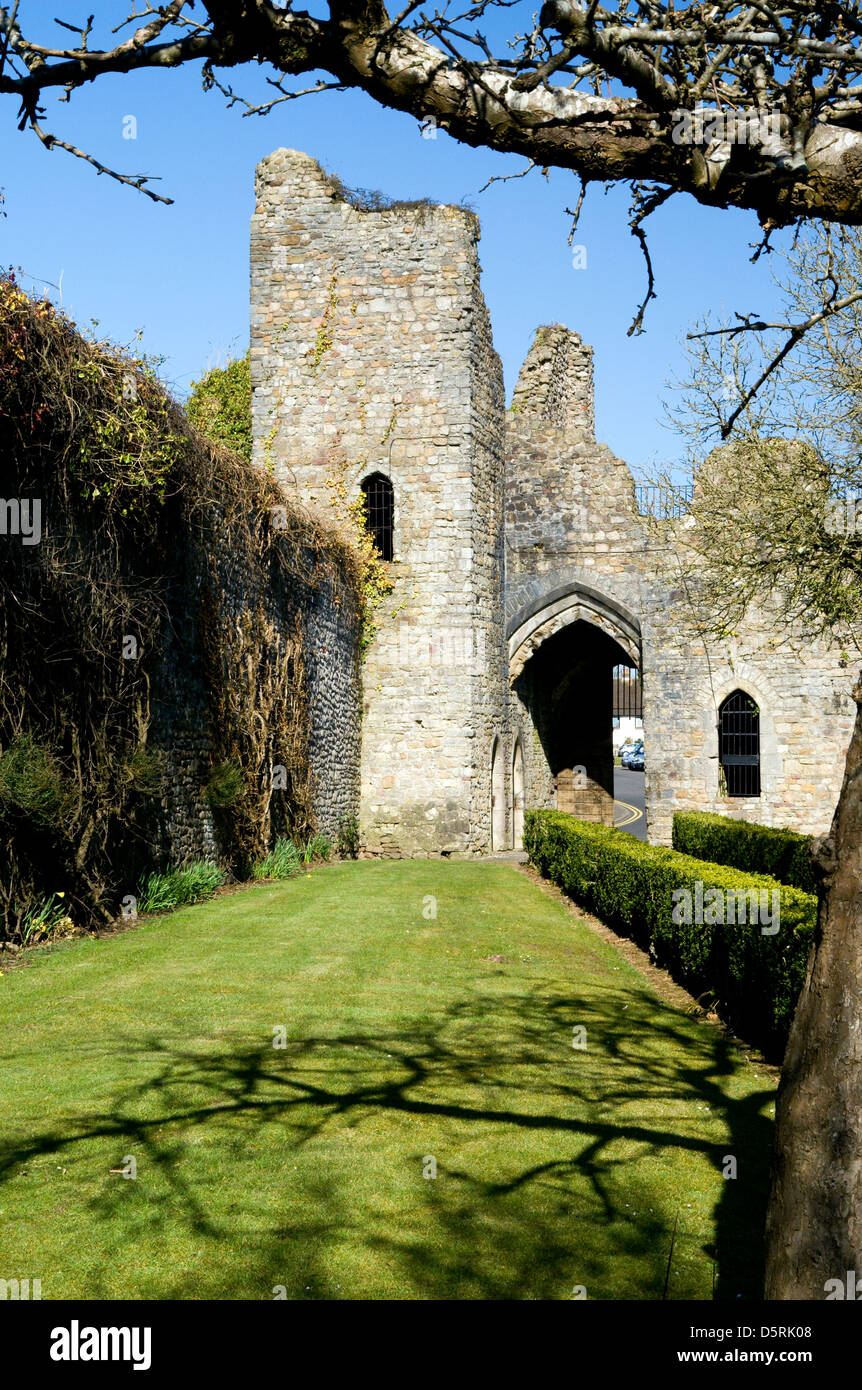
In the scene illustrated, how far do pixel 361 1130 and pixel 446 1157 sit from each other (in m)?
0.47

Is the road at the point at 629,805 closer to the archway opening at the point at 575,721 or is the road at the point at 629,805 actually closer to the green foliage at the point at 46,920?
the archway opening at the point at 575,721

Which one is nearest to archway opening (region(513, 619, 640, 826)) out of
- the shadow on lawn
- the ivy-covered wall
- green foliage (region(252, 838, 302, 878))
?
green foliage (region(252, 838, 302, 878))

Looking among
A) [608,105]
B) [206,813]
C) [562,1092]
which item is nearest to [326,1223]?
[562,1092]

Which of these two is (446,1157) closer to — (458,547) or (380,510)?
(458,547)

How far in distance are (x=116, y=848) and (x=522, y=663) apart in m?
11.1

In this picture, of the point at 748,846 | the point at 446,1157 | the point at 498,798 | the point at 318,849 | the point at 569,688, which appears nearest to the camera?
the point at 446,1157

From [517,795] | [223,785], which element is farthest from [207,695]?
[517,795]

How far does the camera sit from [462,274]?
18.2 metres

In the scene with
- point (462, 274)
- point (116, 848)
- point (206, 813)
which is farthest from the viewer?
point (462, 274)

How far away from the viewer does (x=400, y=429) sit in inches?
728

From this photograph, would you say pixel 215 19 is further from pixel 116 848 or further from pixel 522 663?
pixel 522 663

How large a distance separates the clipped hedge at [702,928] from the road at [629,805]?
28.5 feet

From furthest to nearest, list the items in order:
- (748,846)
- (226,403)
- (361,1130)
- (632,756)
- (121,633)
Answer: (632,756)
(226,403)
(748,846)
(121,633)
(361,1130)

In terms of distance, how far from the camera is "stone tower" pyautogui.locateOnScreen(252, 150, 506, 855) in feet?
60.1
